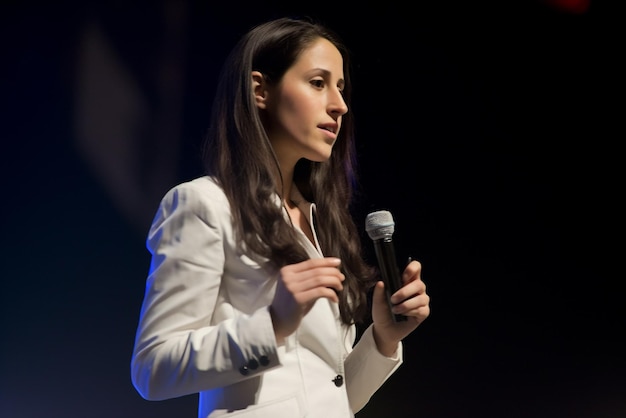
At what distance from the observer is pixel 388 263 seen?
46.1 inches

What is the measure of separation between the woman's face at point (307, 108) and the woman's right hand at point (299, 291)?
379 mm

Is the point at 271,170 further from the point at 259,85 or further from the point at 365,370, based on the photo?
the point at 365,370

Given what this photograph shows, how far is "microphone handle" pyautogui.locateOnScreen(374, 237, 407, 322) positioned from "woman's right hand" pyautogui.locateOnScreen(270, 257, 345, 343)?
13 cm

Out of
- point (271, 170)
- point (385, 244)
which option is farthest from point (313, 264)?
point (271, 170)

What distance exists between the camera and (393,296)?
3.96 feet

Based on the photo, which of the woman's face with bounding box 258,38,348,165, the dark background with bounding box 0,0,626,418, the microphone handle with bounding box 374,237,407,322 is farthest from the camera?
the dark background with bounding box 0,0,626,418

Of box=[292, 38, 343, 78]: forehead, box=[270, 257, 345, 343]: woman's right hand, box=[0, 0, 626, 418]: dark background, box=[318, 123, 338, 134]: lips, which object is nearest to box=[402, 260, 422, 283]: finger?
box=[270, 257, 345, 343]: woman's right hand

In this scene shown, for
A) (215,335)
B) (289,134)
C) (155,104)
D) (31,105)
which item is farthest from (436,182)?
(215,335)

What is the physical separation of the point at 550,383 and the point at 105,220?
1595 mm

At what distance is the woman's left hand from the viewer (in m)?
1.21

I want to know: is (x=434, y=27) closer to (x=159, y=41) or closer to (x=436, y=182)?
(x=436, y=182)

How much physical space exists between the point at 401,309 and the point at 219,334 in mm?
346

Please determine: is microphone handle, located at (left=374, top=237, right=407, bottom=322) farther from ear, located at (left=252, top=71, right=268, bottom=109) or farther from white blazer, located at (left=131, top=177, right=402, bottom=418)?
ear, located at (left=252, top=71, right=268, bottom=109)

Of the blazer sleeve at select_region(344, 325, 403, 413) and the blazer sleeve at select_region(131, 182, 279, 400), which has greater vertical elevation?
the blazer sleeve at select_region(131, 182, 279, 400)
